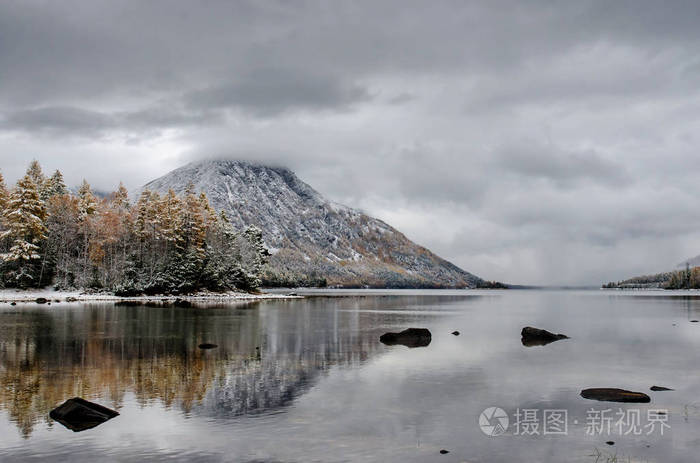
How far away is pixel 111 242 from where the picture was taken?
12875cm

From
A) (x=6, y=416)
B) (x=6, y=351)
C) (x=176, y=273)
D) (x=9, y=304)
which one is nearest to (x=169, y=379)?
(x=6, y=416)

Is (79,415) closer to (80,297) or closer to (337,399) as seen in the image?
(337,399)

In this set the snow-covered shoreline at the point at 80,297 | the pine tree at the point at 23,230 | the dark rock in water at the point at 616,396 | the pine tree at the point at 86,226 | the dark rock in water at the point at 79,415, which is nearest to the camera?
the dark rock in water at the point at 79,415

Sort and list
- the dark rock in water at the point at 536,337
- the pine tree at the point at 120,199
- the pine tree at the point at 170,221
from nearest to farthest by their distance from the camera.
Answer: the dark rock in water at the point at 536,337
the pine tree at the point at 170,221
the pine tree at the point at 120,199

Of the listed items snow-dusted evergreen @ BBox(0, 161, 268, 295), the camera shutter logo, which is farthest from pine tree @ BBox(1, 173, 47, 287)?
the camera shutter logo

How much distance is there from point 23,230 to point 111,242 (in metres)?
19.7

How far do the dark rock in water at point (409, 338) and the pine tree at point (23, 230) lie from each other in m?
90.0

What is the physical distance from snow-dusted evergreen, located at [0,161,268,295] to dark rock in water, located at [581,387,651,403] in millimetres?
113950

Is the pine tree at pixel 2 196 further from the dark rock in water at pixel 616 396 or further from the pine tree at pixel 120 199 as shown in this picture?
the dark rock in water at pixel 616 396

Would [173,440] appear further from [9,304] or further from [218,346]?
[9,304]

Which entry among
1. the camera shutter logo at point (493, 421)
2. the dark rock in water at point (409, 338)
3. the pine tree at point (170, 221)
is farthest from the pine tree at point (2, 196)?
the camera shutter logo at point (493, 421)

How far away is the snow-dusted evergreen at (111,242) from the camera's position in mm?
115000

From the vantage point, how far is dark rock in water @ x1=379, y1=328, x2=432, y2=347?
51031 mm

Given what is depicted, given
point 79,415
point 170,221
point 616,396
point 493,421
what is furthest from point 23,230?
point 616,396
